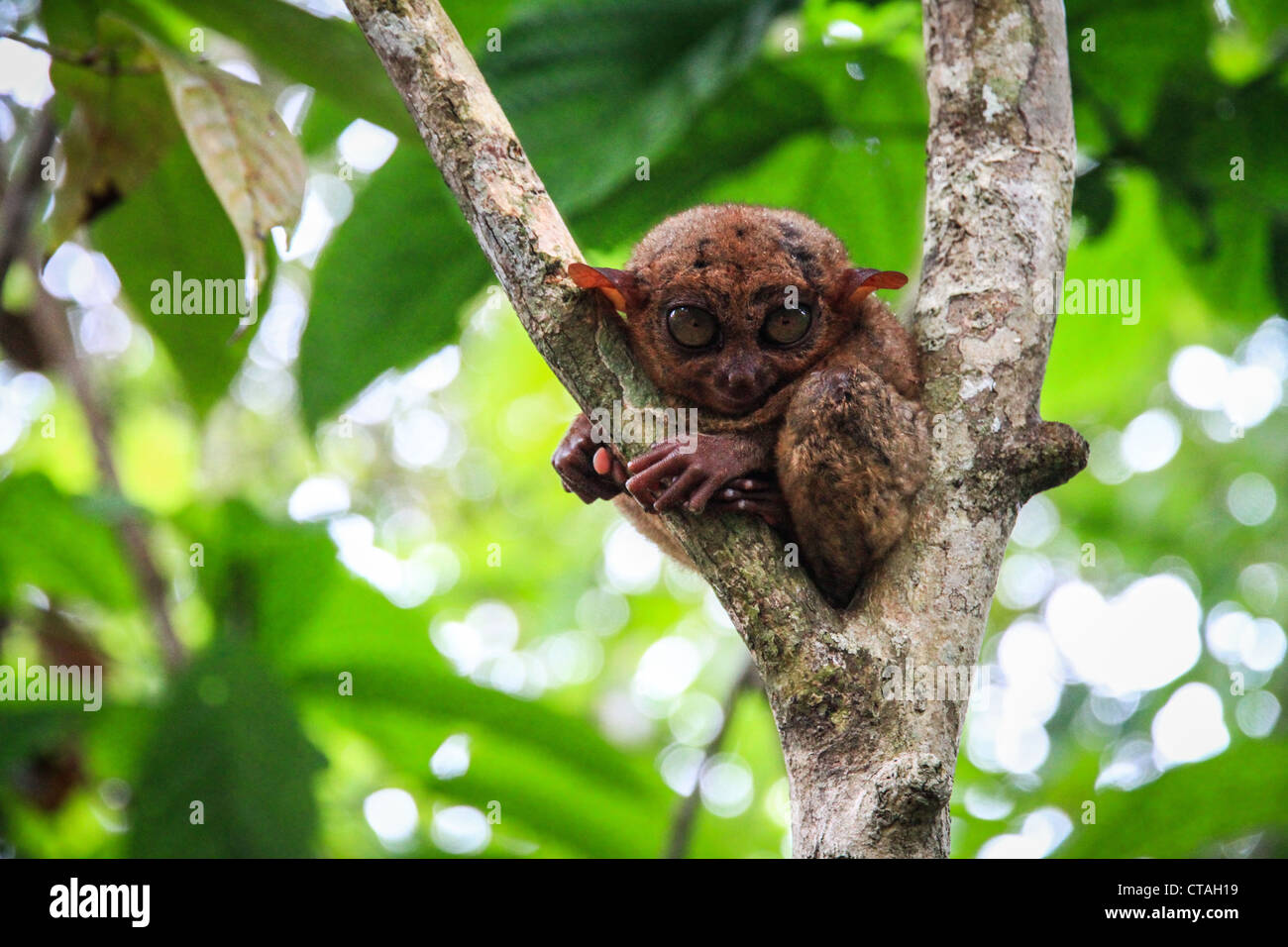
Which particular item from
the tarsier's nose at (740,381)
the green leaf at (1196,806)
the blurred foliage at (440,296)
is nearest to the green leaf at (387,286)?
the blurred foliage at (440,296)

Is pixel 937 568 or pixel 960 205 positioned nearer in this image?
pixel 937 568

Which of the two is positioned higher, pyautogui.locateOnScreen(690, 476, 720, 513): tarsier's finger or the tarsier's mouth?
the tarsier's mouth

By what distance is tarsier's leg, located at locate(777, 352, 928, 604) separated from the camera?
2.21m

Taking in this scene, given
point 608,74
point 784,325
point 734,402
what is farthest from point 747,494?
point 608,74

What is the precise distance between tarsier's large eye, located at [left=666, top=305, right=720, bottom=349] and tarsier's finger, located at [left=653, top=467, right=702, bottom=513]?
25.6 inches

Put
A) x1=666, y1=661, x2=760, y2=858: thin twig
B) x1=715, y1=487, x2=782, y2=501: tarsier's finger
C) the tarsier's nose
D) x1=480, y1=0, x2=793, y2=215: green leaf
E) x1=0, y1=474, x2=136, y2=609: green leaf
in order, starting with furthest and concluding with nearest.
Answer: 1. x1=0, y1=474, x2=136, y2=609: green leaf
2. x1=666, y1=661, x2=760, y2=858: thin twig
3. x1=480, y1=0, x2=793, y2=215: green leaf
4. the tarsier's nose
5. x1=715, y1=487, x2=782, y2=501: tarsier's finger

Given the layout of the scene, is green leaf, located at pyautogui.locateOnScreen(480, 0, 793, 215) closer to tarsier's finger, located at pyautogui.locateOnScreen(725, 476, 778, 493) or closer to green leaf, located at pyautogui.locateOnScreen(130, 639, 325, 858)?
tarsier's finger, located at pyautogui.locateOnScreen(725, 476, 778, 493)

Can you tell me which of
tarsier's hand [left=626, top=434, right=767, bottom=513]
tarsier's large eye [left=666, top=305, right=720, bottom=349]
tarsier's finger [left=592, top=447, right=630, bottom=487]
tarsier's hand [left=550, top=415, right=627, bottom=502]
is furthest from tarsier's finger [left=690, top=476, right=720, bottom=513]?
tarsier's large eye [left=666, top=305, right=720, bottom=349]

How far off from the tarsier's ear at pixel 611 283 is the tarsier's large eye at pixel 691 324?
0.09m

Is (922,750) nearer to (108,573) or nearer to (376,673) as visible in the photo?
(376,673)

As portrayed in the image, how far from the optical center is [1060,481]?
195cm

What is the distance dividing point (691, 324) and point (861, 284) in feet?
1.29
